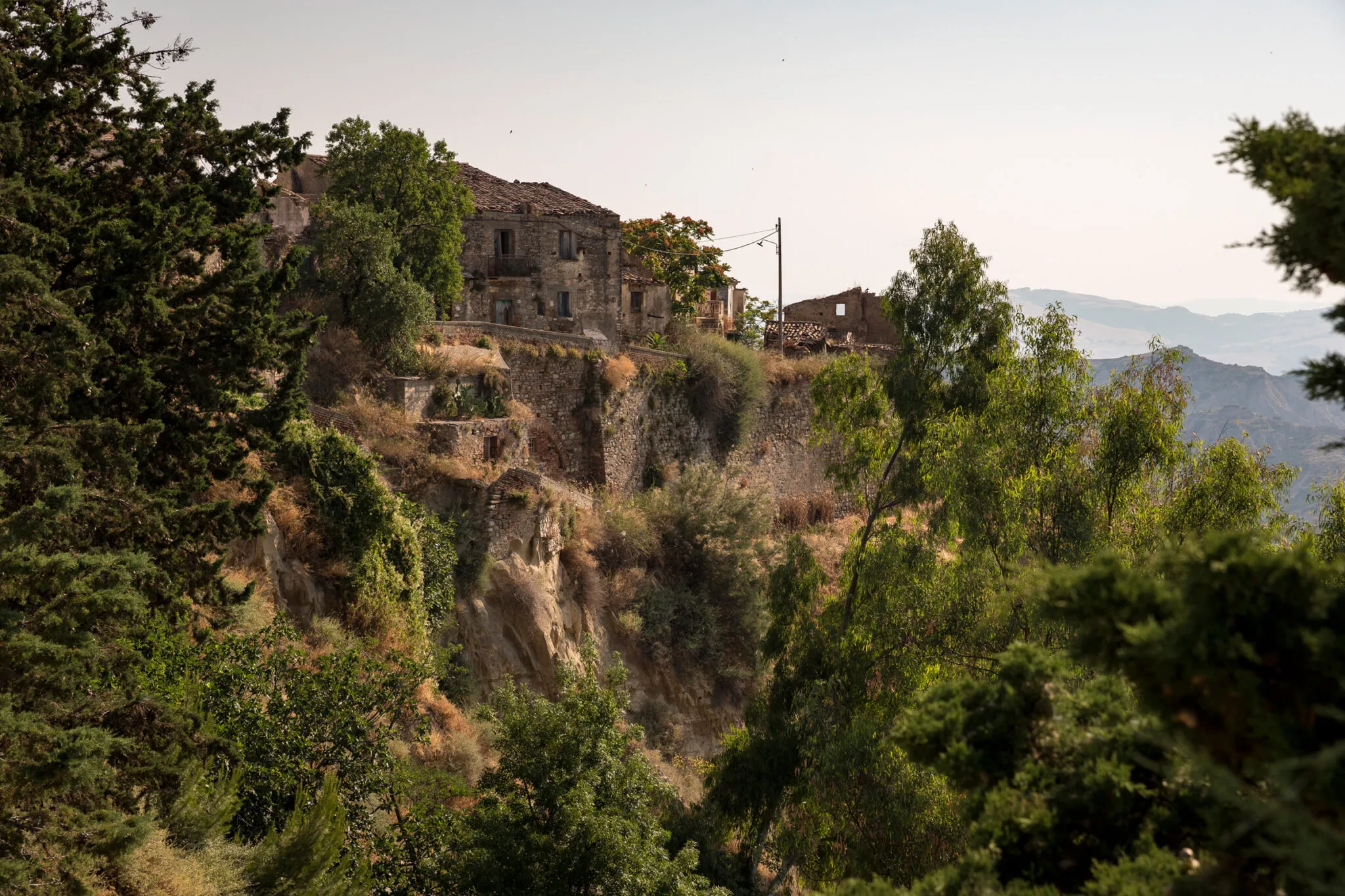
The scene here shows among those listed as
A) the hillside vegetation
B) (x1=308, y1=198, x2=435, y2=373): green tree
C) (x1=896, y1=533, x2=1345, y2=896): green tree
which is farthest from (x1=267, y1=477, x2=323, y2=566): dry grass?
(x1=896, y1=533, x2=1345, y2=896): green tree

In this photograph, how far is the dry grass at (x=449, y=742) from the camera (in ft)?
61.4

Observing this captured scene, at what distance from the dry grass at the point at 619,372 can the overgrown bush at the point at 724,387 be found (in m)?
2.70

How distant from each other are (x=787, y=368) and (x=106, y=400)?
27602mm

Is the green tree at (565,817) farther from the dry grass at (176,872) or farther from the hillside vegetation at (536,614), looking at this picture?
the dry grass at (176,872)

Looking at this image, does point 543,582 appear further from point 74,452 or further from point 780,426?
point 780,426

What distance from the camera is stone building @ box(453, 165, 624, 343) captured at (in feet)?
121

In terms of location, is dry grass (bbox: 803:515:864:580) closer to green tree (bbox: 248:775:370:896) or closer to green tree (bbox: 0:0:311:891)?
green tree (bbox: 0:0:311:891)

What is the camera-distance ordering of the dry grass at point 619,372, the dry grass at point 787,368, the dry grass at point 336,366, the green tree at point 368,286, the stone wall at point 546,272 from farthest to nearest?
the dry grass at point 787,368
the stone wall at point 546,272
the dry grass at point 619,372
the green tree at point 368,286
the dry grass at point 336,366

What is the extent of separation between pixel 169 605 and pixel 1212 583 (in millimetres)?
12587

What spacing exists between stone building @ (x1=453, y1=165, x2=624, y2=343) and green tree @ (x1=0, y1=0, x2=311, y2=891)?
20.3 meters

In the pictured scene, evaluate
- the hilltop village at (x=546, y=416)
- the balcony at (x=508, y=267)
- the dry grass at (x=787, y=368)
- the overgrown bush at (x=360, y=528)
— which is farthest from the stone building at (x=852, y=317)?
the overgrown bush at (x=360, y=528)

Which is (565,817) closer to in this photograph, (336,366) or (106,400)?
(106,400)

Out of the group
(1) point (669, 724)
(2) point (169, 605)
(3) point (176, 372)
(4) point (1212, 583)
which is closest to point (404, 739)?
(2) point (169, 605)

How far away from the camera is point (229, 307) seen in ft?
50.4
